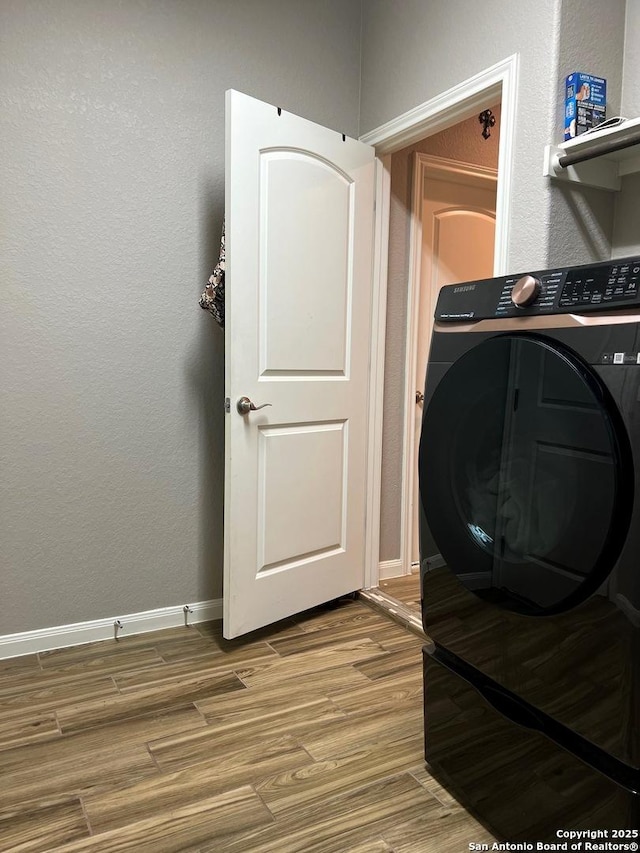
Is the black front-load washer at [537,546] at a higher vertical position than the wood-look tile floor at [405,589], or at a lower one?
higher

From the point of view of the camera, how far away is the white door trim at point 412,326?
119 inches

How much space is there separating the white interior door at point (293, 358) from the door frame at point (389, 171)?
3.1 inches

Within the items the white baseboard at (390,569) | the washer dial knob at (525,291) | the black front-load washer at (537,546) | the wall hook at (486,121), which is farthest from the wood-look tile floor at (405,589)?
the wall hook at (486,121)

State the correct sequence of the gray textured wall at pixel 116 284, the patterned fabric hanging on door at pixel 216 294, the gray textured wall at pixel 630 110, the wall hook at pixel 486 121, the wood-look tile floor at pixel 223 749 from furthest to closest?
1. the wall hook at pixel 486 121
2. the patterned fabric hanging on door at pixel 216 294
3. the gray textured wall at pixel 116 284
4. the gray textured wall at pixel 630 110
5. the wood-look tile floor at pixel 223 749

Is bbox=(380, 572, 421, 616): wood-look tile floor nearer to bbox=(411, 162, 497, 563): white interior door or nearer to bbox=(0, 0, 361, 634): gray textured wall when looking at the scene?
bbox=(411, 162, 497, 563): white interior door

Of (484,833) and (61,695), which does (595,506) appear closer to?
(484,833)

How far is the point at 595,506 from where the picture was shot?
1114 millimetres

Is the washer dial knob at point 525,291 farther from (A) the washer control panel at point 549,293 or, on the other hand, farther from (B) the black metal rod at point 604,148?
(B) the black metal rod at point 604,148

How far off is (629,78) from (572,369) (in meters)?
1.28

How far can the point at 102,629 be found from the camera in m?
2.46

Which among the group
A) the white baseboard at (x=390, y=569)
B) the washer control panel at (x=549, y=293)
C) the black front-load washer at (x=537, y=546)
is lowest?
the white baseboard at (x=390, y=569)

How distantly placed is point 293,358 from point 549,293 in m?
1.34

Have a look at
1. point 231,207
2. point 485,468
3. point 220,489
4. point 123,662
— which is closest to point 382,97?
point 231,207

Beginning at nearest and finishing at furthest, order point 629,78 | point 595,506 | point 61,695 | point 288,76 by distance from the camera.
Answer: point 595,506 < point 629,78 < point 61,695 < point 288,76
